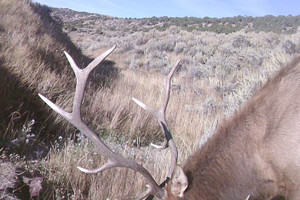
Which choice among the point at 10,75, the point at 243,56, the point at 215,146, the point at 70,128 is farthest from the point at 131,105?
the point at 243,56

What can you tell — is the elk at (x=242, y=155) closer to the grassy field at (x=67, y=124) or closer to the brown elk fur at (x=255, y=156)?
the brown elk fur at (x=255, y=156)

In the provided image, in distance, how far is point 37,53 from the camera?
280 inches

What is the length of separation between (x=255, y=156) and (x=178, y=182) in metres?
0.92

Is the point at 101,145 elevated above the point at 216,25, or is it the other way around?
the point at 216,25

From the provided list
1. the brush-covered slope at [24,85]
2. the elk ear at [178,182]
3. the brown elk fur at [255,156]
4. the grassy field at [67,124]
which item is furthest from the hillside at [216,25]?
the elk ear at [178,182]

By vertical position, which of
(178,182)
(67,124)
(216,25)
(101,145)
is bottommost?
(67,124)

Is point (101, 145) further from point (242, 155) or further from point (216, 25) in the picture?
point (216, 25)

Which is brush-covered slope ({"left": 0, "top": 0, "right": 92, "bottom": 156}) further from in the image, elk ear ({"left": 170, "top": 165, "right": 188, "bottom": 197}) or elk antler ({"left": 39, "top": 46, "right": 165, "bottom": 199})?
elk ear ({"left": 170, "top": 165, "right": 188, "bottom": 197})

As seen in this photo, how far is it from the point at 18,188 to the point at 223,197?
1.72 meters

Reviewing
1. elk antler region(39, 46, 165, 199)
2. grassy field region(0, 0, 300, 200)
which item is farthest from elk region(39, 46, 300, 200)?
grassy field region(0, 0, 300, 200)

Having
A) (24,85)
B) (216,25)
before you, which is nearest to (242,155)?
(24,85)

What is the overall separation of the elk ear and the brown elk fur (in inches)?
2.3

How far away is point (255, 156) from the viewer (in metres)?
2.96

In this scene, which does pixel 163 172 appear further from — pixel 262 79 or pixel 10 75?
pixel 262 79
